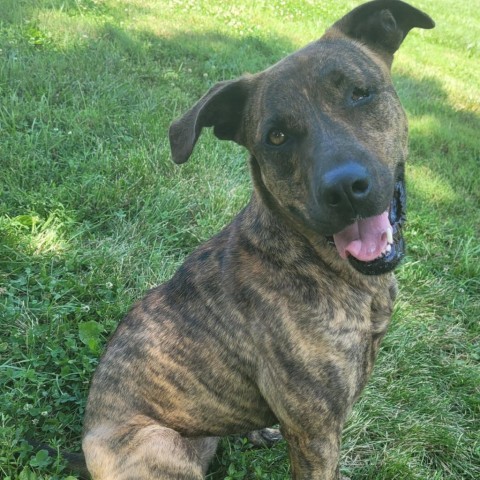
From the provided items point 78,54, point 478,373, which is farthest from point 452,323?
point 78,54

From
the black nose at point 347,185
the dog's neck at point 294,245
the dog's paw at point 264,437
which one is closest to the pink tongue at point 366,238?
the dog's neck at point 294,245

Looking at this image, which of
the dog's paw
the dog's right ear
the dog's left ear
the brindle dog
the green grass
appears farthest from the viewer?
the dog's paw

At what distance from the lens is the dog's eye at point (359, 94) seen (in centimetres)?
247

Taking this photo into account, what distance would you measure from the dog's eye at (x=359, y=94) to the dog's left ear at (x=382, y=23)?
455 millimetres

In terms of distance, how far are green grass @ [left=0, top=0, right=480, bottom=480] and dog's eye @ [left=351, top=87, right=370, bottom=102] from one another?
1820 millimetres

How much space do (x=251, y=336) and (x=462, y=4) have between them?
14871mm

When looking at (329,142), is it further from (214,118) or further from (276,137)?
(214,118)

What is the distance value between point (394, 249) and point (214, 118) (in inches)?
40.9

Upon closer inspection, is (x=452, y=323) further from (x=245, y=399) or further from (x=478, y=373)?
(x=245, y=399)

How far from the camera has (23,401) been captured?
3074mm

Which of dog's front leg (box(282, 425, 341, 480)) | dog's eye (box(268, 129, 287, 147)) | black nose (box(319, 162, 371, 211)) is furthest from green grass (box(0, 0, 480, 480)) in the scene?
dog's eye (box(268, 129, 287, 147))

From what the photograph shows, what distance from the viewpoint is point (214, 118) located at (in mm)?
2715

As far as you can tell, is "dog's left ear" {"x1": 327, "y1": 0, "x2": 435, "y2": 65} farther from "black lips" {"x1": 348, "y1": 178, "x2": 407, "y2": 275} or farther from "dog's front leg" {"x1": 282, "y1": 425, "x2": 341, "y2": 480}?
"dog's front leg" {"x1": 282, "y1": 425, "x2": 341, "y2": 480}

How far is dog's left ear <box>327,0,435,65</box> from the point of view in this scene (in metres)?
2.77
